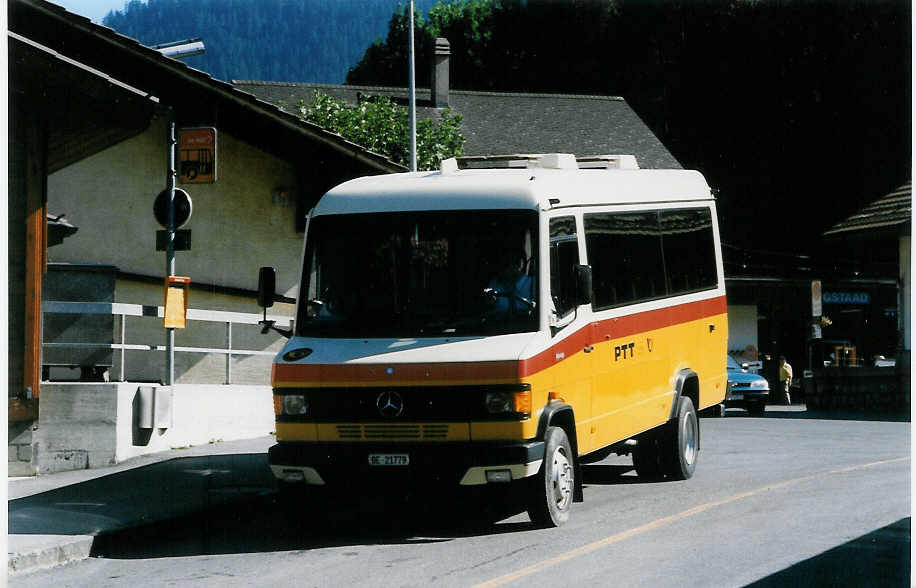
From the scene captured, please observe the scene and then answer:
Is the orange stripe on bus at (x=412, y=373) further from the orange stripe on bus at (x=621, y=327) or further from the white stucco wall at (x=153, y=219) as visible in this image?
the white stucco wall at (x=153, y=219)

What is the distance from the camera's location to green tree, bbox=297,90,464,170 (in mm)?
34250

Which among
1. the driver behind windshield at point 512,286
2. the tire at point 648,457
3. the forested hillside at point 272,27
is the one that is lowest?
the tire at point 648,457

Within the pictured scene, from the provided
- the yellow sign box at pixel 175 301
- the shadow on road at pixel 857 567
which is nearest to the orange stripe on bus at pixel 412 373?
the shadow on road at pixel 857 567

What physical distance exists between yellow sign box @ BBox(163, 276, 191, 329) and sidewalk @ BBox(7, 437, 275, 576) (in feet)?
4.95

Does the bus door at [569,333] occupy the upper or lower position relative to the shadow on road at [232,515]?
upper

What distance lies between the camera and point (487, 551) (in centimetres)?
1020

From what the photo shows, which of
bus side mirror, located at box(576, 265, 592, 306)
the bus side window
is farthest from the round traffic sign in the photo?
bus side mirror, located at box(576, 265, 592, 306)

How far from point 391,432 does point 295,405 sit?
2.77 ft

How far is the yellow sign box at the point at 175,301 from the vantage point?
1537 cm

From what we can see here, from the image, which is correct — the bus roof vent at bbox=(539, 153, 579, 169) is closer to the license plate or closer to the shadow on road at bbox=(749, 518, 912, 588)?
the license plate

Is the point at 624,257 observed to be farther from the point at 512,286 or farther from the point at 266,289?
the point at 266,289

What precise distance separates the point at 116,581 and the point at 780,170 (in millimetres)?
43269

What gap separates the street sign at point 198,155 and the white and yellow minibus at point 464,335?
4429 mm

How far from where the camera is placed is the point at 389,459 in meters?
10.8
